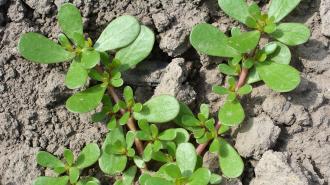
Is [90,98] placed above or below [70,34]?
below

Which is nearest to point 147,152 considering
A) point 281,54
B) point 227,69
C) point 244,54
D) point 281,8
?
point 227,69

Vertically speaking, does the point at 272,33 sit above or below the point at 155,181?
above

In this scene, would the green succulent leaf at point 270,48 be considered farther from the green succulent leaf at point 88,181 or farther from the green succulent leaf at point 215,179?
the green succulent leaf at point 88,181

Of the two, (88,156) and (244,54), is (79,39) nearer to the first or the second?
(88,156)

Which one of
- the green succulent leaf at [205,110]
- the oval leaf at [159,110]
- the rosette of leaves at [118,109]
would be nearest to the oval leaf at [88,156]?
the rosette of leaves at [118,109]

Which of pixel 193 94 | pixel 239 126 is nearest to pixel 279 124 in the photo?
pixel 239 126

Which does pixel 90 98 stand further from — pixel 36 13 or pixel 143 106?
pixel 36 13
